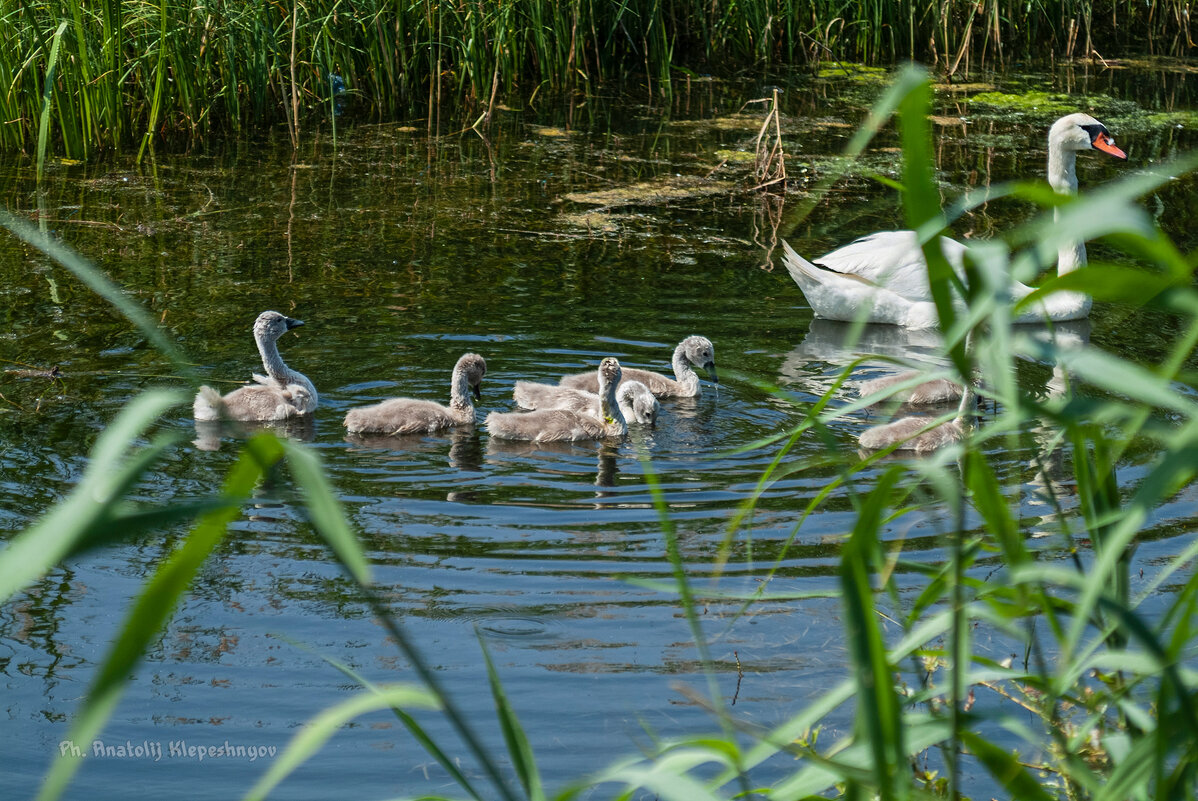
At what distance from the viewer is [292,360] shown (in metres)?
7.02

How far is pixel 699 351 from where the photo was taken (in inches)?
265

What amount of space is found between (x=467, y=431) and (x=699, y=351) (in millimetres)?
1259

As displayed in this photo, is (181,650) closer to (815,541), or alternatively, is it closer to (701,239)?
(815,541)

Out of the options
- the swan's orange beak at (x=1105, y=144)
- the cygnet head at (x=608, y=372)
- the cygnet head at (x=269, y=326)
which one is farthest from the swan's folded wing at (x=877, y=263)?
the cygnet head at (x=269, y=326)

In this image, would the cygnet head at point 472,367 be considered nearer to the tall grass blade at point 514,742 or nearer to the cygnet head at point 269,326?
the cygnet head at point 269,326

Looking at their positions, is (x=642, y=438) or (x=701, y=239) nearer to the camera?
(x=642, y=438)

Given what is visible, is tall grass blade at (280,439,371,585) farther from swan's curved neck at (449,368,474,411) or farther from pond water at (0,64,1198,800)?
swan's curved neck at (449,368,474,411)

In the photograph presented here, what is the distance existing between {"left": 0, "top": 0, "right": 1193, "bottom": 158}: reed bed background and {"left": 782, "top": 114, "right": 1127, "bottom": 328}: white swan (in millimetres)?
4464

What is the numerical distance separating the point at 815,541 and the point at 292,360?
3267 mm

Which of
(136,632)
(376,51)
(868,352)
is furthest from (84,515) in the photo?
(376,51)

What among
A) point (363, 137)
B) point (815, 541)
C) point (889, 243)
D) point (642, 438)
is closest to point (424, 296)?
point (642, 438)

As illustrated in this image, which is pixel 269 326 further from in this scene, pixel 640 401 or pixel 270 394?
pixel 640 401

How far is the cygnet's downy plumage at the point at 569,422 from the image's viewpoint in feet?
20.2

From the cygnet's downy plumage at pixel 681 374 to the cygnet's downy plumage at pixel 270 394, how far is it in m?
1.29
